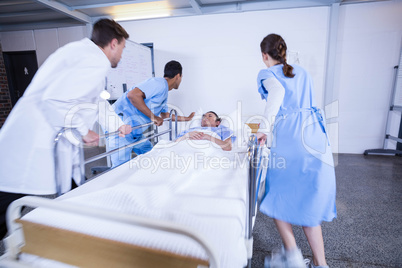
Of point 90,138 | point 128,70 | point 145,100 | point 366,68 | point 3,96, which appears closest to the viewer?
point 90,138

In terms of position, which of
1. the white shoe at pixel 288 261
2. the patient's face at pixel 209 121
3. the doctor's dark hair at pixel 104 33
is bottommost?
the white shoe at pixel 288 261

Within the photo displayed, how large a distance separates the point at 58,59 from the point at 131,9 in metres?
3.44

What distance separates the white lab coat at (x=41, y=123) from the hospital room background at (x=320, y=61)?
259cm

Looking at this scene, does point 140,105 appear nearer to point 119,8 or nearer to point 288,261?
point 288,261

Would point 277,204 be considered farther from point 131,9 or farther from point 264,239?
point 131,9

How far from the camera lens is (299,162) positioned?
4.44ft

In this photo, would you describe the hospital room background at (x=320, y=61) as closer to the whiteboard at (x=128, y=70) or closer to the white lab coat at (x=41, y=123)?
the whiteboard at (x=128, y=70)

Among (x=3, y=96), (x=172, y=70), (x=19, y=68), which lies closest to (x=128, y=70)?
(x=172, y=70)

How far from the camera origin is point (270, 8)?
3711 mm

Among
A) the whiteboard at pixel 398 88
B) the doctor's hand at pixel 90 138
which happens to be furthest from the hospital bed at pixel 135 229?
the whiteboard at pixel 398 88

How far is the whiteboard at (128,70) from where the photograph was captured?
11.1ft

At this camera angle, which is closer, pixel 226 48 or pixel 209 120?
pixel 209 120

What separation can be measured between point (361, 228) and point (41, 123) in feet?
8.22

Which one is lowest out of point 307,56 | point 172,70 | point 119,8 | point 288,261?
point 288,261
